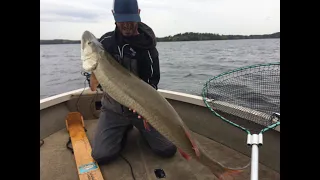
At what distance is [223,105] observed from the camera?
3857 mm

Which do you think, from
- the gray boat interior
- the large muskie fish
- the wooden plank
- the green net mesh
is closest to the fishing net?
the green net mesh

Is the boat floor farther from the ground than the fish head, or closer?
closer

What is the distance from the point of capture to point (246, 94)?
4.34 meters

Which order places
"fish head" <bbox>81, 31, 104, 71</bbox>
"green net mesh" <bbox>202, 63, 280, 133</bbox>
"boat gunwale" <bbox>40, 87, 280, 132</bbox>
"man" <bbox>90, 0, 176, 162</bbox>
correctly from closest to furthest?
1. "fish head" <bbox>81, 31, 104, 71</bbox>
2. "green net mesh" <bbox>202, 63, 280, 133</bbox>
3. "man" <bbox>90, 0, 176, 162</bbox>
4. "boat gunwale" <bbox>40, 87, 280, 132</bbox>

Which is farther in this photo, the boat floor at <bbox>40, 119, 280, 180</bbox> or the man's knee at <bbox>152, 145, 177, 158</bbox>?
the man's knee at <bbox>152, 145, 177, 158</bbox>

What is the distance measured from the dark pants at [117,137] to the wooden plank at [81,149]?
151 mm

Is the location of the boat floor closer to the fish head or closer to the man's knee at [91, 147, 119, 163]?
the man's knee at [91, 147, 119, 163]

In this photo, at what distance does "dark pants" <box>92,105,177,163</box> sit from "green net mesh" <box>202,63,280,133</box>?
0.85m

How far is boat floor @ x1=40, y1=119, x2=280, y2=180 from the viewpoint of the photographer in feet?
11.2

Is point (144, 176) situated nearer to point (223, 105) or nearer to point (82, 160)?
point (82, 160)

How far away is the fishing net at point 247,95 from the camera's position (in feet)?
11.3

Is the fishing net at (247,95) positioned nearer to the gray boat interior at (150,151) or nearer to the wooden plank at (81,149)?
the gray boat interior at (150,151)
